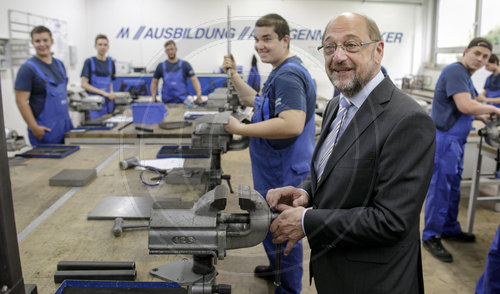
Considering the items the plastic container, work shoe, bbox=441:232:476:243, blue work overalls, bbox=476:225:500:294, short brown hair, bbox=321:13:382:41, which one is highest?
short brown hair, bbox=321:13:382:41

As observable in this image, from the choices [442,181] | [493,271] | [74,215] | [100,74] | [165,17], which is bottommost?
[493,271]

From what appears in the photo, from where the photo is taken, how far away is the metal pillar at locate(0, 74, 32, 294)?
63 cm

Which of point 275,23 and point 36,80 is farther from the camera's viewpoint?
point 36,80

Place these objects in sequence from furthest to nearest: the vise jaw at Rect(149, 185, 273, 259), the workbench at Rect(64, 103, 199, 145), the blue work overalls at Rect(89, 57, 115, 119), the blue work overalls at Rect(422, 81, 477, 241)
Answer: the blue work overalls at Rect(89, 57, 115, 119) → the workbench at Rect(64, 103, 199, 145) → the blue work overalls at Rect(422, 81, 477, 241) → the vise jaw at Rect(149, 185, 273, 259)

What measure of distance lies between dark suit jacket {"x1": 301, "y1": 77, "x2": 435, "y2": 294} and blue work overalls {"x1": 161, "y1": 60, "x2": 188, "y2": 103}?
3.45 metres

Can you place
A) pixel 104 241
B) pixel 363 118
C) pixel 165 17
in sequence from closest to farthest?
pixel 363 118
pixel 104 241
pixel 165 17

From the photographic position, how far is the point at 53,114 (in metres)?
2.88

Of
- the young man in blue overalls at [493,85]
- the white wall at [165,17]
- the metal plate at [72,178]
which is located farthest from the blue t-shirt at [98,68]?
the young man in blue overalls at [493,85]

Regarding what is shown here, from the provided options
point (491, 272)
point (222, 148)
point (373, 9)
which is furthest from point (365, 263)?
point (373, 9)

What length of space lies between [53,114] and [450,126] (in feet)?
9.37

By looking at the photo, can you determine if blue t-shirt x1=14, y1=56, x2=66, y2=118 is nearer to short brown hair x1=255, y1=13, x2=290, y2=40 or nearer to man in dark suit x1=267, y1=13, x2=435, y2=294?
short brown hair x1=255, y1=13, x2=290, y2=40

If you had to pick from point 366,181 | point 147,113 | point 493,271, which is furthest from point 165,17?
point 366,181

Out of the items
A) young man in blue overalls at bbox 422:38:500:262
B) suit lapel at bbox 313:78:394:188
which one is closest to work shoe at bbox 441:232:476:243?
young man in blue overalls at bbox 422:38:500:262

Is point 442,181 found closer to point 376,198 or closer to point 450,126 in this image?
point 450,126
